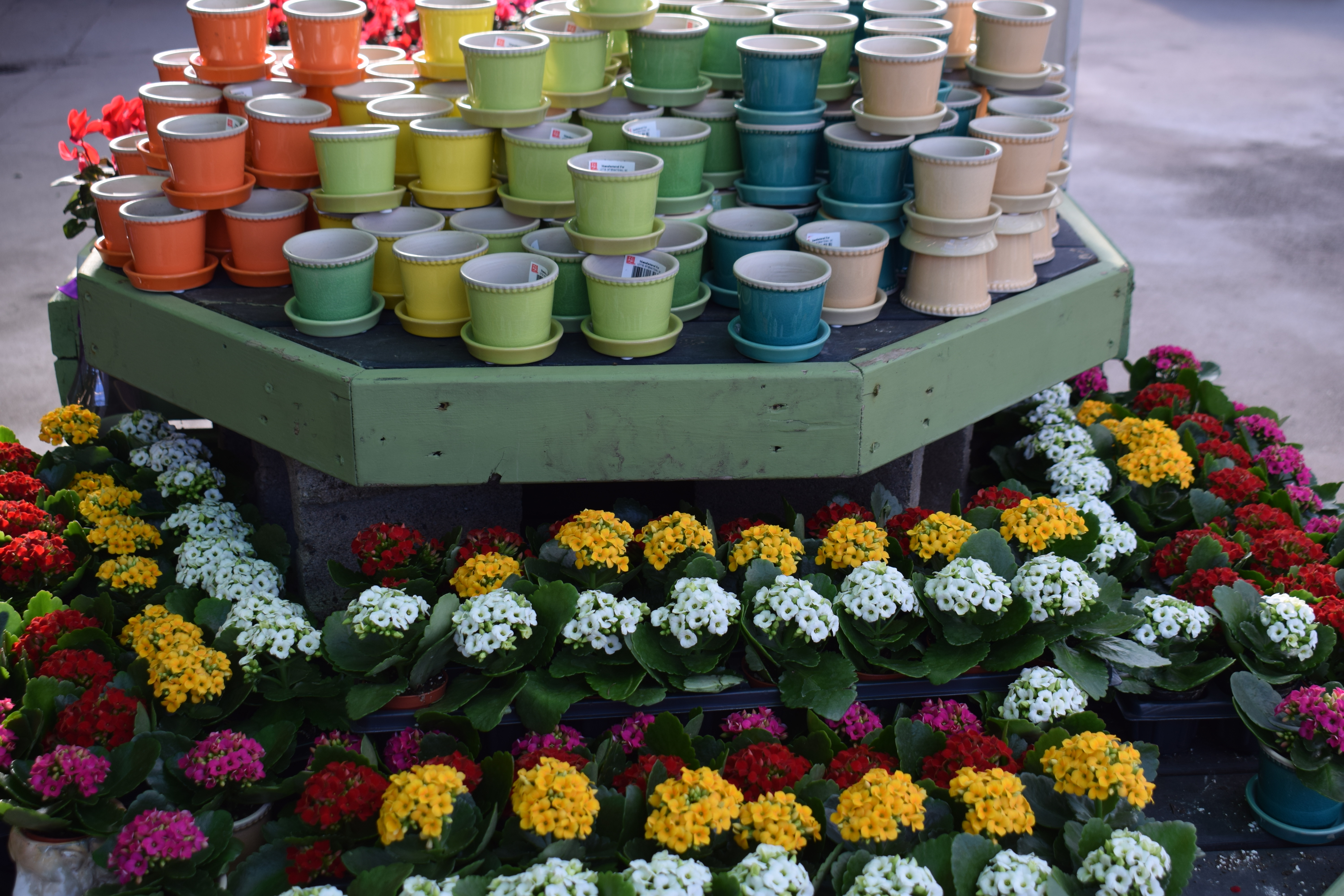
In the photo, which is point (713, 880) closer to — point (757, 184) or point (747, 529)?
point (747, 529)

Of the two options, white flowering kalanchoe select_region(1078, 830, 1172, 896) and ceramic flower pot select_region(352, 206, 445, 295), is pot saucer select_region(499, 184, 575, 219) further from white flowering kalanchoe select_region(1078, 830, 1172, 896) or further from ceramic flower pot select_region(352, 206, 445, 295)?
white flowering kalanchoe select_region(1078, 830, 1172, 896)

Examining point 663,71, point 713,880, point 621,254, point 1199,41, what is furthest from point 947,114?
point 1199,41

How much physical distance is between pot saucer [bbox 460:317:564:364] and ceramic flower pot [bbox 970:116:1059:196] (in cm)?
90

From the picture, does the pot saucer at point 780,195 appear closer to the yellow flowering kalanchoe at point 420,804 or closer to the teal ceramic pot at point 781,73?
the teal ceramic pot at point 781,73

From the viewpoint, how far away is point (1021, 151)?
2287 millimetres

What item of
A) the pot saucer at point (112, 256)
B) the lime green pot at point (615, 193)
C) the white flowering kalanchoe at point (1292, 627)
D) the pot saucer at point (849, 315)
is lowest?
the white flowering kalanchoe at point (1292, 627)

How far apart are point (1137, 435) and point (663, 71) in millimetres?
1191

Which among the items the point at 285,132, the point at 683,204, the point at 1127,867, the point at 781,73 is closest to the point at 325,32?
the point at 285,132

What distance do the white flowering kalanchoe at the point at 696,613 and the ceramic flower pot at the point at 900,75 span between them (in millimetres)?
944

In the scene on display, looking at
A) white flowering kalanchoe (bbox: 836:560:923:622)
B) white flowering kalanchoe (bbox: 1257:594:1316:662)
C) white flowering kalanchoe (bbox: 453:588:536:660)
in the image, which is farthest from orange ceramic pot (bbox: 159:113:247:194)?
white flowering kalanchoe (bbox: 1257:594:1316:662)

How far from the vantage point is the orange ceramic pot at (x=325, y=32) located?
2.32 meters

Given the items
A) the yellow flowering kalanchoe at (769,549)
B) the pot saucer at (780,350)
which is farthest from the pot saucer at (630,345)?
the yellow flowering kalanchoe at (769,549)

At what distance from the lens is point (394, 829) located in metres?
1.57

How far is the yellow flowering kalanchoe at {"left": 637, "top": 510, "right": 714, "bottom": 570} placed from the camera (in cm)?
202
